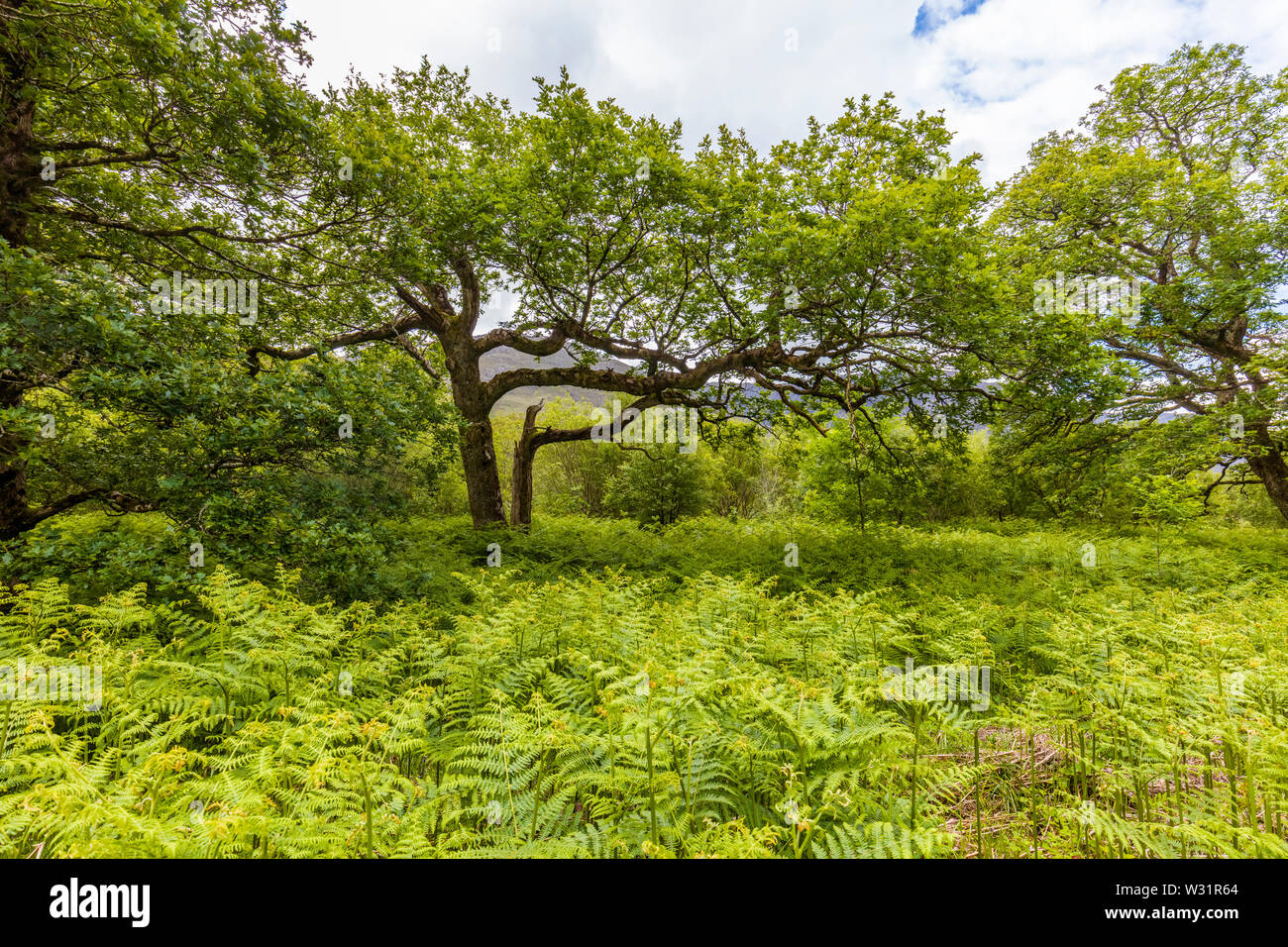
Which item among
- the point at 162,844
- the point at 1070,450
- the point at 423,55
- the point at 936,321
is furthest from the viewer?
the point at 1070,450

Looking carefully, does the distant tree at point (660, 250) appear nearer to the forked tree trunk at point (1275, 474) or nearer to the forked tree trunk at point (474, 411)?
the forked tree trunk at point (474, 411)

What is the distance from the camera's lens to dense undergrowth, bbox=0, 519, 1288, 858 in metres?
2.22

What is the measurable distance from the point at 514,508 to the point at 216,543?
8.29m

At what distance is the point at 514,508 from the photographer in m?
13.5

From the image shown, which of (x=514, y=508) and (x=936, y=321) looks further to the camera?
(x=514, y=508)

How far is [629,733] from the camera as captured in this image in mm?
2939

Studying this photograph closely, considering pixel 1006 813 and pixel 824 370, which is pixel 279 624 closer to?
pixel 1006 813

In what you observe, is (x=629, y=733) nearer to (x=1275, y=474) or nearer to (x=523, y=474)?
(x=523, y=474)

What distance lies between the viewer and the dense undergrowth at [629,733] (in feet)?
7.28

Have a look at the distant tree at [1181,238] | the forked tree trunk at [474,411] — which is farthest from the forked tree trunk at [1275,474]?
the forked tree trunk at [474,411]

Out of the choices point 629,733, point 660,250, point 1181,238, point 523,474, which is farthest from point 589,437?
point 1181,238

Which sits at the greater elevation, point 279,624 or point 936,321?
point 936,321
